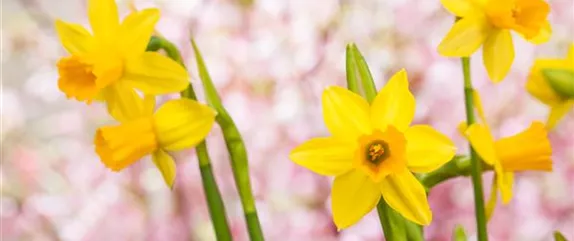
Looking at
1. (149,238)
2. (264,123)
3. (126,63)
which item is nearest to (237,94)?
(264,123)

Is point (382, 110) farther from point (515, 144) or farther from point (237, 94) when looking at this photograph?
point (237, 94)

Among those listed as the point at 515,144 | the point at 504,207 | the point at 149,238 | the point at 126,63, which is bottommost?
the point at 504,207

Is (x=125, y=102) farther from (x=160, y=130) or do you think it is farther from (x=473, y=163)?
(x=473, y=163)

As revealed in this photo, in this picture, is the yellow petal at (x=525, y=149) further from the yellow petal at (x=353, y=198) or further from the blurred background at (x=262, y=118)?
the blurred background at (x=262, y=118)

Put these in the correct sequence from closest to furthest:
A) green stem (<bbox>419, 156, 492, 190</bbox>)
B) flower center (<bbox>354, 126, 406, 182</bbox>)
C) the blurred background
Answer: flower center (<bbox>354, 126, 406, 182</bbox>) < green stem (<bbox>419, 156, 492, 190</bbox>) < the blurred background

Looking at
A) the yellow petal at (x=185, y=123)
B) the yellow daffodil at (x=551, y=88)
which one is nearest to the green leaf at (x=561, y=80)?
the yellow daffodil at (x=551, y=88)

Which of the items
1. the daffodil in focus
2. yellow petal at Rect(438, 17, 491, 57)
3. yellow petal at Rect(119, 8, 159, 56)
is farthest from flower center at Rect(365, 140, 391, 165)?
yellow petal at Rect(119, 8, 159, 56)

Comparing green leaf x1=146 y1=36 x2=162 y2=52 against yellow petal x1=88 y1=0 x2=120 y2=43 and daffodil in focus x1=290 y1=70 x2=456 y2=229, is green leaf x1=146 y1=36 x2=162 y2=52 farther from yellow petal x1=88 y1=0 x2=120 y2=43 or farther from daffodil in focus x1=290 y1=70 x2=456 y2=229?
daffodil in focus x1=290 y1=70 x2=456 y2=229
